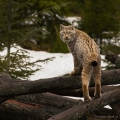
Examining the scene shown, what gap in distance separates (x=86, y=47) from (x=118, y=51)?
742 centimetres

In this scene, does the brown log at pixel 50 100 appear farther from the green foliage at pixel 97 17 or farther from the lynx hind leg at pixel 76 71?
the green foliage at pixel 97 17

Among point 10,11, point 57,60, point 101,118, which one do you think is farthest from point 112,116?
point 57,60

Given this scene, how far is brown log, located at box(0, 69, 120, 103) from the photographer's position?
20.6ft

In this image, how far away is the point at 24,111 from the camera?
6.91 metres

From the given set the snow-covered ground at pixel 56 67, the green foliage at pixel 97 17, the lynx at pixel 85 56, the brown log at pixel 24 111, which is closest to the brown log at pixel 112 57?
the lynx at pixel 85 56

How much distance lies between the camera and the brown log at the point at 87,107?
5.67 m

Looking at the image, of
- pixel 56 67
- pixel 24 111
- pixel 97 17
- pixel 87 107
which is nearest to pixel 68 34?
pixel 87 107

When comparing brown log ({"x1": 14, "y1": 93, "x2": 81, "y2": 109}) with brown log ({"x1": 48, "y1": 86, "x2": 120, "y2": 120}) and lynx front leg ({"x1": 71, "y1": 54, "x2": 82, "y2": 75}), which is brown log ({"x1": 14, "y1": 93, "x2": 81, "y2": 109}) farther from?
brown log ({"x1": 48, "y1": 86, "x2": 120, "y2": 120})

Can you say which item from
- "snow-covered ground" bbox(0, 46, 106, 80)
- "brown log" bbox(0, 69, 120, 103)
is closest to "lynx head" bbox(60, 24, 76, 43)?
"brown log" bbox(0, 69, 120, 103)

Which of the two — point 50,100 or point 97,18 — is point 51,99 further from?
point 97,18

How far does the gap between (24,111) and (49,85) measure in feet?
3.24

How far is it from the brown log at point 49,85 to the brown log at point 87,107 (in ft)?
0.88

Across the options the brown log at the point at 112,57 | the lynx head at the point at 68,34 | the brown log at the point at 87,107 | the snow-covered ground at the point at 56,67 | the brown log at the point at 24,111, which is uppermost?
the lynx head at the point at 68,34

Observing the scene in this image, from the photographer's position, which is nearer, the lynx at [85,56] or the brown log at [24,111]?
the lynx at [85,56]
